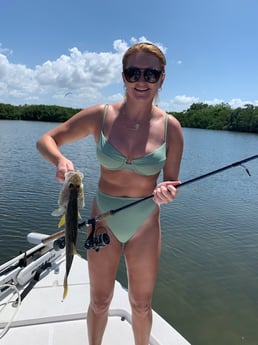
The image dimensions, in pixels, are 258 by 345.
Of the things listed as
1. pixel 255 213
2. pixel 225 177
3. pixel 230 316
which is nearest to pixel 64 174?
pixel 230 316

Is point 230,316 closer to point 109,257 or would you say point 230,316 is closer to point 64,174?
point 109,257

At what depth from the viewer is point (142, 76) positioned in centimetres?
277

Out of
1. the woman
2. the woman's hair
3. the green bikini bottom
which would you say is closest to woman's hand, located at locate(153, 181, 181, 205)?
the woman

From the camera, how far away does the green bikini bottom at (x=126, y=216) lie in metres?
2.91

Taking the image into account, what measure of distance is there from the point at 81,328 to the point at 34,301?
71cm

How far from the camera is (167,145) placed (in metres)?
2.91

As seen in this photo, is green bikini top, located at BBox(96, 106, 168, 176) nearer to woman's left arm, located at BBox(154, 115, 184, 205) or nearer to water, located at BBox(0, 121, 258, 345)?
woman's left arm, located at BBox(154, 115, 184, 205)

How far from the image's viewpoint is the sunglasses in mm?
2766

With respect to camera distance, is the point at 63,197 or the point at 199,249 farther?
the point at 199,249

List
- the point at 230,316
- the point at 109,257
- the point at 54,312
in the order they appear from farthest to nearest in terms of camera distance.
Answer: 1. the point at 230,316
2. the point at 54,312
3. the point at 109,257

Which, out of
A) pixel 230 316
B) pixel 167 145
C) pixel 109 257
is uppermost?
pixel 167 145

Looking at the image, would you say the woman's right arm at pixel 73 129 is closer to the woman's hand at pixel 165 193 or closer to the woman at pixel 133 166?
the woman at pixel 133 166

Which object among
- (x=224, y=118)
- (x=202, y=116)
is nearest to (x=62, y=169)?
(x=224, y=118)

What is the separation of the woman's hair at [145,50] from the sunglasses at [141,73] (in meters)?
0.08
